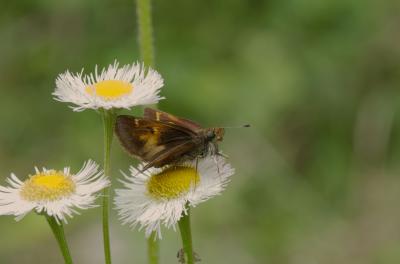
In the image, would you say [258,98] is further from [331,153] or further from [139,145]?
[139,145]

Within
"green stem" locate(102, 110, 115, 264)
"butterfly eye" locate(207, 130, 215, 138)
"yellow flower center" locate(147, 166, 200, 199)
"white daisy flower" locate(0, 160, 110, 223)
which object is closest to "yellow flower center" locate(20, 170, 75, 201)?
"white daisy flower" locate(0, 160, 110, 223)

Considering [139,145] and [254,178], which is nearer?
[139,145]

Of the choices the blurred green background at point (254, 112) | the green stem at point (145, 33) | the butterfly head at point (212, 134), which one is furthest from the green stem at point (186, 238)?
the blurred green background at point (254, 112)

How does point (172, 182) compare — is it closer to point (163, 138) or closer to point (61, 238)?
point (163, 138)

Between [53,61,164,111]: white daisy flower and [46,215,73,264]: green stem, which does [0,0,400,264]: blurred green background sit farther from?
[46,215,73,264]: green stem

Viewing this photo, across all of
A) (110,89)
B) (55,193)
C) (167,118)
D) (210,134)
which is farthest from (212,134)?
(55,193)

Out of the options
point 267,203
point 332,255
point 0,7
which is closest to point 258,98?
point 267,203
